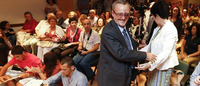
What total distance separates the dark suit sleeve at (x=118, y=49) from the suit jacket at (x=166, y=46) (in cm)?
22

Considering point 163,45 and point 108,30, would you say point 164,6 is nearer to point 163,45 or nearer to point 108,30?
point 163,45

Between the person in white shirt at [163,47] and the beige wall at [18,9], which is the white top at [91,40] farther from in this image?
the beige wall at [18,9]

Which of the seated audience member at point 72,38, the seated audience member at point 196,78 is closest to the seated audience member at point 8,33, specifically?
the seated audience member at point 72,38

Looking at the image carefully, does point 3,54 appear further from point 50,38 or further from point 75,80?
point 75,80

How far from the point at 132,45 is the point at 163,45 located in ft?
0.80

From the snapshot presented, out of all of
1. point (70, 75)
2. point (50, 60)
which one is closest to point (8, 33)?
point (50, 60)

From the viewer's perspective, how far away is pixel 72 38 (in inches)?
121

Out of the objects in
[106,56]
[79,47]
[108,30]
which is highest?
[108,30]

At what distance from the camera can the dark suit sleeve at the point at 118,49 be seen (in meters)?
1.10

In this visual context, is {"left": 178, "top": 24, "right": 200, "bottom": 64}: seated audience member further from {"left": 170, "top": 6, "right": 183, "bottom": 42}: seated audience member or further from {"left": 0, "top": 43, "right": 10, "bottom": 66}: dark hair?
{"left": 0, "top": 43, "right": 10, "bottom": 66}: dark hair

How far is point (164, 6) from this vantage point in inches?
51.2

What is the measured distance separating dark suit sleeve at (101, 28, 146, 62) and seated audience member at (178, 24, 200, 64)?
177cm

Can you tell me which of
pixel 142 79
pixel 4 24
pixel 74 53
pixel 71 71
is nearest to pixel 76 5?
pixel 4 24

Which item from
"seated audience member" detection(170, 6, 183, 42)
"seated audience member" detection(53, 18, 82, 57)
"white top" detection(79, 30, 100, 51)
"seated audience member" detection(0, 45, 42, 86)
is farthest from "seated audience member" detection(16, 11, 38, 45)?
"seated audience member" detection(170, 6, 183, 42)
